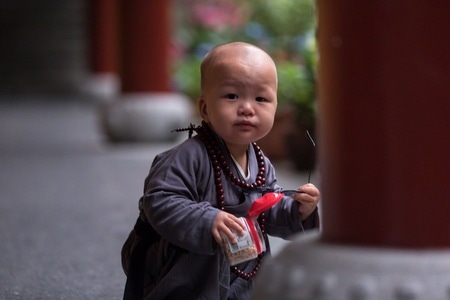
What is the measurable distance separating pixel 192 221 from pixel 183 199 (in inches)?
2.7

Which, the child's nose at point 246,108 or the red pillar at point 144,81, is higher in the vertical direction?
the child's nose at point 246,108

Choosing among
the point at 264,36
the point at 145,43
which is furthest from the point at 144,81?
the point at 264,36

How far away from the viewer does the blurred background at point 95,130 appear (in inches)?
166

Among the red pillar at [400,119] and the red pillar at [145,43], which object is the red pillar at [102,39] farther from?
the red pillar at [400,119]

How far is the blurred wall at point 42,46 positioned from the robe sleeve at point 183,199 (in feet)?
51.1

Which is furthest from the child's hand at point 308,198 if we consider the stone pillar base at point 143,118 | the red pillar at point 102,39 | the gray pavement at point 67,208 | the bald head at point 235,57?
the red pillar at point 102,39

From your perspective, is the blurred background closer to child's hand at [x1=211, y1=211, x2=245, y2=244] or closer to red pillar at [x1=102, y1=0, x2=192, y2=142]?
red pillar at [x1=102, y1=0, x2=192, y2=142]

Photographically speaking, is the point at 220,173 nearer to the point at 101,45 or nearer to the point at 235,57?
the point at 235,57

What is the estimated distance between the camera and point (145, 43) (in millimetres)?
9586

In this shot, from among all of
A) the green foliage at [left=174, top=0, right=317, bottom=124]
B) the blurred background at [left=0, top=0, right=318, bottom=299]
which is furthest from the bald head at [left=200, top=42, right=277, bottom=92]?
the green foliage at [left=174, top=0, right=317, bottom=124]

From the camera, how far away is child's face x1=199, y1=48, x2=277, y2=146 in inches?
99.9

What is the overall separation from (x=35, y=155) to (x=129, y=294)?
659 centimetres

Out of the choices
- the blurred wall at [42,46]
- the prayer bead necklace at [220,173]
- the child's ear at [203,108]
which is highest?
the child's ear at [203,108]

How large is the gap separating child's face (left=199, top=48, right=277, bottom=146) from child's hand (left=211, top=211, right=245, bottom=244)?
0.86 feet
